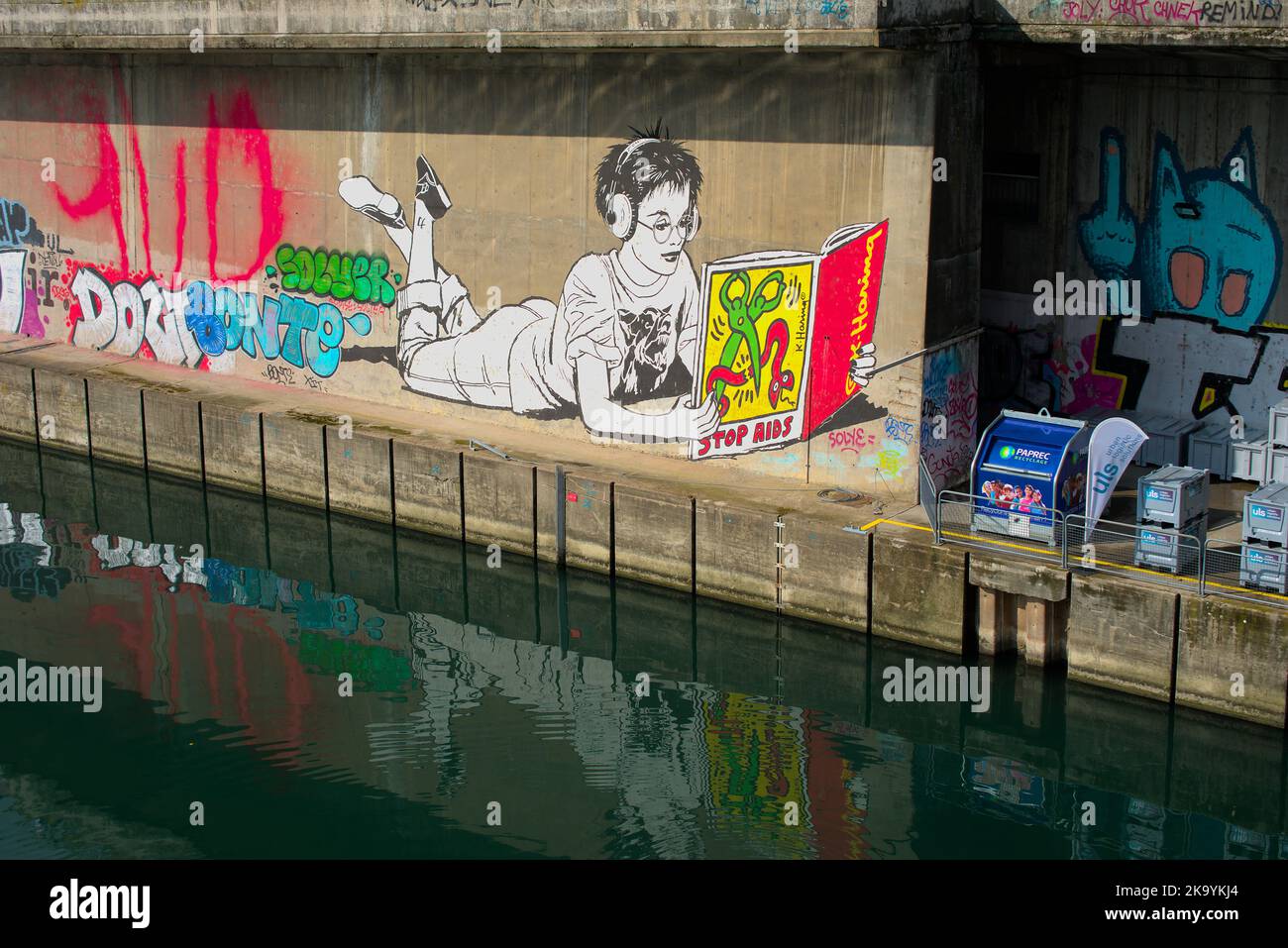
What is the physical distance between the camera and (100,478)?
43.6m

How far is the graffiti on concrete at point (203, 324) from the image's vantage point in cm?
4225

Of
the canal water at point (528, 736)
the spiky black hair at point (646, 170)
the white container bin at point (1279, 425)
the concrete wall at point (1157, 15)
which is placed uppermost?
the concrete wall at point (1157, 15)

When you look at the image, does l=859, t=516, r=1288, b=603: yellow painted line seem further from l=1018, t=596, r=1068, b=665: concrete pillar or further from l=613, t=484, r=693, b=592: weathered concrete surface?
l=613, t=484, r=693, b=592: weathered concrete surface

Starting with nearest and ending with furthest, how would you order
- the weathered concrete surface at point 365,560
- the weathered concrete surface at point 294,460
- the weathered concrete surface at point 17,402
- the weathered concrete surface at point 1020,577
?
1. the weathered concrete surface at point 1020,577
2. the weathered concrete surface at point 365,560
3. the weathered concrete surface at point 294,460
4. the weathered concrete surface at point 17,402

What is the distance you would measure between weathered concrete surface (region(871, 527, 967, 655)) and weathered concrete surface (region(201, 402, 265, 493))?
610 inches

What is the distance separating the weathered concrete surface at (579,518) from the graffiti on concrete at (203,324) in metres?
7.78

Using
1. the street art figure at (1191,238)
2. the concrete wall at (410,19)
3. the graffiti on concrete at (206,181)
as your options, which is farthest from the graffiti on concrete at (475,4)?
the street art figure at (1191,238)

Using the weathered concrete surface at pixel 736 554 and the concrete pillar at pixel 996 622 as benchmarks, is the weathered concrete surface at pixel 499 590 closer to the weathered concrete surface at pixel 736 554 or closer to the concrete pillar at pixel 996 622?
the weathered concrete surface at pixel 736 554

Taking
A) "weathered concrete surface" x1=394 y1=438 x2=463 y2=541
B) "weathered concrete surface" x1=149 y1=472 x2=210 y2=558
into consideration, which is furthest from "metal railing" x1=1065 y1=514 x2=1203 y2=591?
"weathered concrete surface" x1=149 y1=472 x2=210 y2=558

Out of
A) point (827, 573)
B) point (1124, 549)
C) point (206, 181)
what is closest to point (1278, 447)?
point (1124, 549)

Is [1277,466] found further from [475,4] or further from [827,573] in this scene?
[475,4]

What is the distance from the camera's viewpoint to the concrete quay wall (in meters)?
29.2

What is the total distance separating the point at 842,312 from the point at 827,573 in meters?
4.97
